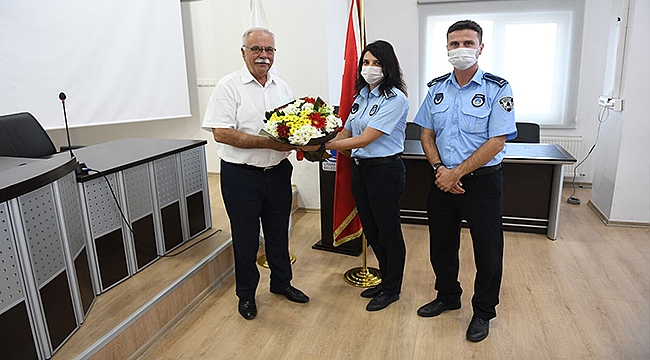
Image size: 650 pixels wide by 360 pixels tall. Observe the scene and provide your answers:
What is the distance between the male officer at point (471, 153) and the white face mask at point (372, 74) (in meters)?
0.29

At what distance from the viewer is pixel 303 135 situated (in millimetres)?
2197

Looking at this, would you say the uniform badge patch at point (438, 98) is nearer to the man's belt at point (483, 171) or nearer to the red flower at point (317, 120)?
the man's belt at point (483, 171)

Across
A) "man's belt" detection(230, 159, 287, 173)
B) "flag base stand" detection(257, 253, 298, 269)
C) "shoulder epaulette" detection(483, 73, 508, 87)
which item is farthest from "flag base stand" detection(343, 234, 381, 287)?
"shoulder epaulette" detection(483, 73, 508, 87)

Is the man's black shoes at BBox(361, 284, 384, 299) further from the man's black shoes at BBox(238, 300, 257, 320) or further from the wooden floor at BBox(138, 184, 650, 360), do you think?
the man's black shoes at BBox(238, 300, 257, 320)

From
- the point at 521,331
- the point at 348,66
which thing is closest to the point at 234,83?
the point at 348,66

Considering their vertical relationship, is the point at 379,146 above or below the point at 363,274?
above

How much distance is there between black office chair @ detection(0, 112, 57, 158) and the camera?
298 centimetres

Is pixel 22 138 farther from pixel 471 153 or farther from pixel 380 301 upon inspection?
pixel 471 153

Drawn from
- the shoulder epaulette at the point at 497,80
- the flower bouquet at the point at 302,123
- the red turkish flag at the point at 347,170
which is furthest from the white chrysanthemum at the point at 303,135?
the shoulder epaulette at the point at 497,80

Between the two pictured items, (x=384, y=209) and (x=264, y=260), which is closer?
(x=384, y=209)

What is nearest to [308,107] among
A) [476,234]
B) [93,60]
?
[476,234]

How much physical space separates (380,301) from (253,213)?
Answer: 0.96 metres

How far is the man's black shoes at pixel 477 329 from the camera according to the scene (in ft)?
7.74

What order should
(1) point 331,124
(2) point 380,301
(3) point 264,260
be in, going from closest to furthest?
(1) point 331,124, (2) point 380,301, (3) point 264,260
